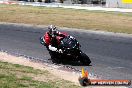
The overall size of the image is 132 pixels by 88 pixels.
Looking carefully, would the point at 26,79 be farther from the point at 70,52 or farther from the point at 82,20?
the point at 82,20

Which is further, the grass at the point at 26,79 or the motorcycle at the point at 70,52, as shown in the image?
A: the motorcycle at the point at 70,52

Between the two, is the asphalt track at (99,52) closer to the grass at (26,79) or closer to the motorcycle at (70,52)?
the motorcycle at (70,52)

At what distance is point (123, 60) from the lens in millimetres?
16812

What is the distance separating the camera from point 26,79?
11789 mm

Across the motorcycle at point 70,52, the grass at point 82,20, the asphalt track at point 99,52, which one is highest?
the motorcycle at point 70,52

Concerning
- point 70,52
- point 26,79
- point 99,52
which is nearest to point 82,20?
point 99,52

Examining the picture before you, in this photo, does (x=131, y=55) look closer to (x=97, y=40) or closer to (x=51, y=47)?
(x=51, y=47)

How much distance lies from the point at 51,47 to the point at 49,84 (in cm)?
485

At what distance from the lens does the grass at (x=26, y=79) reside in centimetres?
1103

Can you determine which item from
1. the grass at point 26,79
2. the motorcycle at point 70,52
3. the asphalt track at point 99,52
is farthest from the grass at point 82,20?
the grass at point 26,79

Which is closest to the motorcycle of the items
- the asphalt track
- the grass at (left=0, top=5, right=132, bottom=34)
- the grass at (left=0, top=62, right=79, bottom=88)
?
the asphalt track

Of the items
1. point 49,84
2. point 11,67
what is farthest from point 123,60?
point 49,84

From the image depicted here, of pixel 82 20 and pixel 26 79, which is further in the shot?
pixel 82 20

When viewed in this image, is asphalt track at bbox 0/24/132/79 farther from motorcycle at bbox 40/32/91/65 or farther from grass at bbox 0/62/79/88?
grass at bbox 0/62/79/88
